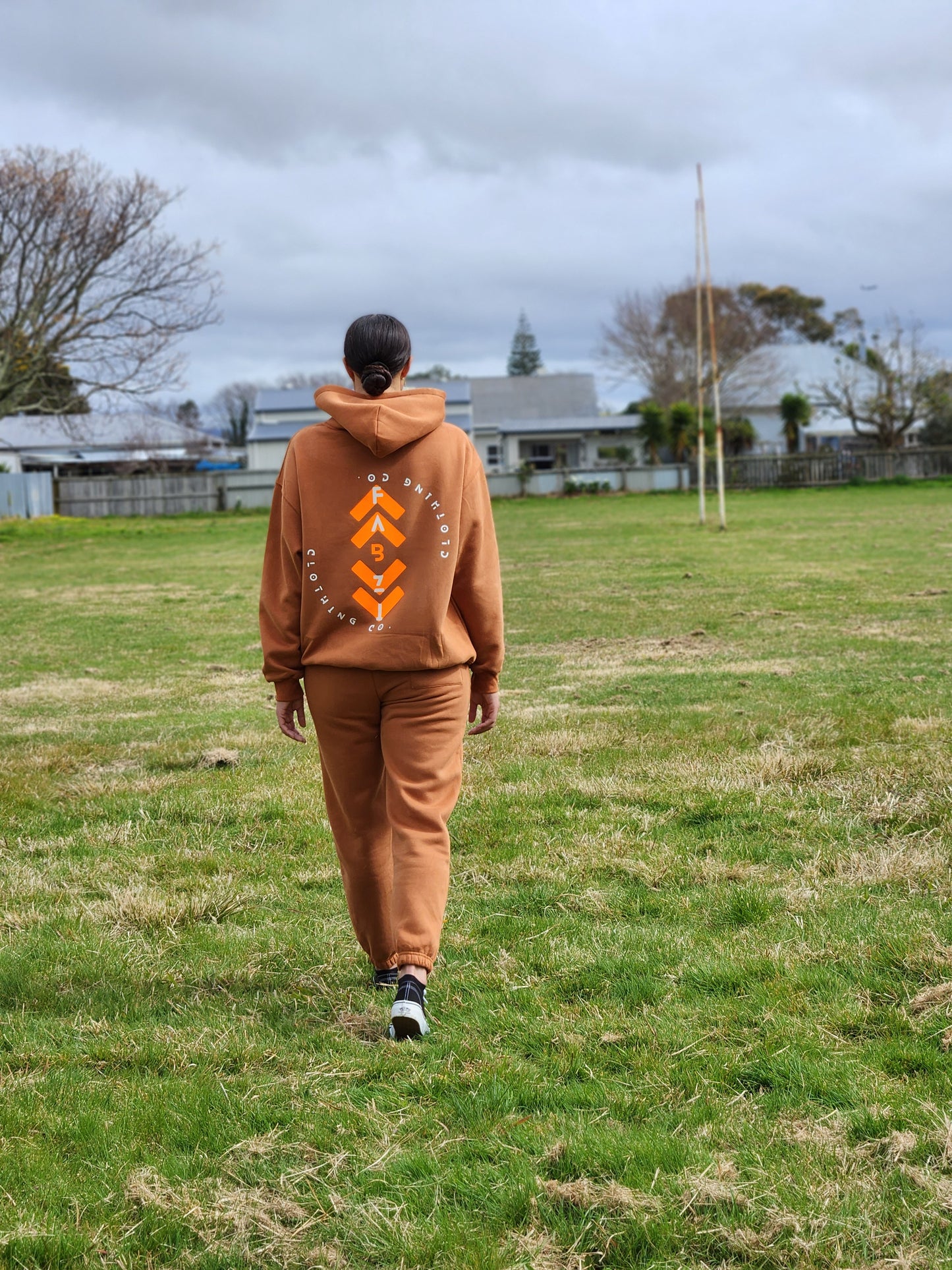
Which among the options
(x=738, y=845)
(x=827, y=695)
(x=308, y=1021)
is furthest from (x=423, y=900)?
(x=827, y=695)

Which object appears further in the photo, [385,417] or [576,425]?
[576,425]

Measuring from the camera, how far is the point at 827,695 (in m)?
7.50

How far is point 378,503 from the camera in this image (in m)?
3.24

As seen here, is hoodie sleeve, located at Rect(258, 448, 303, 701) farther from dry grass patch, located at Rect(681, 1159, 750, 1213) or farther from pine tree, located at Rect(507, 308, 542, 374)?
pine tree, located at Rect(507, 308, 542, 374)

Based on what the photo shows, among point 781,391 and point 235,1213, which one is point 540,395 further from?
point 235,1213

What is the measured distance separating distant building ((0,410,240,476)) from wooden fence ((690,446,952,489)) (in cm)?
2310

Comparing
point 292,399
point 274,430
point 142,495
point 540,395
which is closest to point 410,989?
point 142,495

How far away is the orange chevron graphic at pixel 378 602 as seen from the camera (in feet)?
10.6

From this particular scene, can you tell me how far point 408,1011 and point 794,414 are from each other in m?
51.3

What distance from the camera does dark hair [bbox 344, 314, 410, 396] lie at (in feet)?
10.7

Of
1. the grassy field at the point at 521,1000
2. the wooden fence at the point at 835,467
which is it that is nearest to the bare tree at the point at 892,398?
the wooden fence at the point at 835,467

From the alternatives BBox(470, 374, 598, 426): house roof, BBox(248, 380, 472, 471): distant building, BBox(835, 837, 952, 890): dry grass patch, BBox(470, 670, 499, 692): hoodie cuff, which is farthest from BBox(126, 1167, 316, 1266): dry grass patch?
BBox(470, 374, 598, 426): house roof

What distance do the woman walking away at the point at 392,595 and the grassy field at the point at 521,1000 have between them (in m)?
0.46

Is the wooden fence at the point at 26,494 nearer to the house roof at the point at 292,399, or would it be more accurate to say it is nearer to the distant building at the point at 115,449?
the distant building at the point at 115,449
